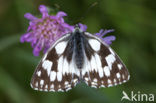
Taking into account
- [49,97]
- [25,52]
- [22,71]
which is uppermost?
[25,52]

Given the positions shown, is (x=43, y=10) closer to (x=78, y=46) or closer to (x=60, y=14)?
(x=60, y=14)

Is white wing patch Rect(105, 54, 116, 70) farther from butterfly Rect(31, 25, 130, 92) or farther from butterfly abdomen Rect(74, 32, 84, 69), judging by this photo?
butterfly abdomen Rect(74, 32, 84, 69)

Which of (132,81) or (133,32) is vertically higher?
(133,32)

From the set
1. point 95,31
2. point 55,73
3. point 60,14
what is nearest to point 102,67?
point 55,73

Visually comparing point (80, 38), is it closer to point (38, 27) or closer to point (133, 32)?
point (38, 27)

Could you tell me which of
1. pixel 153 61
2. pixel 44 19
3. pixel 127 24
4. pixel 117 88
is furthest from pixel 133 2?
pixel 44 19

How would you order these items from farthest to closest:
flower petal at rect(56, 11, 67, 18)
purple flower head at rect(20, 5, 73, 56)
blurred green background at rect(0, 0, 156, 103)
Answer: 1. blurred green background at rect(0, 0, 156, 103)
2. purple flower head at rect(20, 5, 73, 56)
3. flower petal at rect(56, 11, 67, 18)

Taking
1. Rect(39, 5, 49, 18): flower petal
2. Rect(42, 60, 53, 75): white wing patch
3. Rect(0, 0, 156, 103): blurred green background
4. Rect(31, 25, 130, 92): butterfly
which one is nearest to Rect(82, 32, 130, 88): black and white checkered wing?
Rect(31, 25, 130, 92): butterfly

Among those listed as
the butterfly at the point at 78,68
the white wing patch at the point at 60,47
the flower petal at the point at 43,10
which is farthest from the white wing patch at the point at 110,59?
the flower petal at the point at 43,10

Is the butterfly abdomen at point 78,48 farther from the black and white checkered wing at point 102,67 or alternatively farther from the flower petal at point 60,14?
the flower petal at point 60,14
